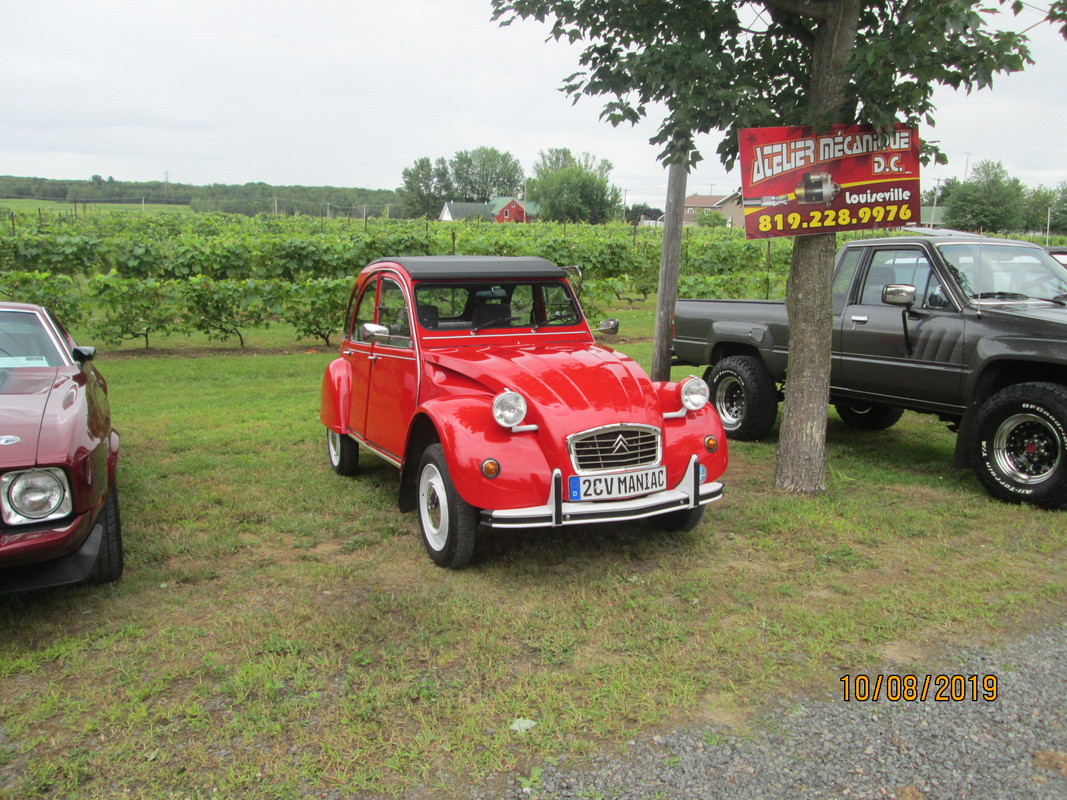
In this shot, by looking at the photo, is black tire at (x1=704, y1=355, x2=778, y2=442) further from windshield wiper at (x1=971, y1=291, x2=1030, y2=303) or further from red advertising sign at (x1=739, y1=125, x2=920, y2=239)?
red advertising sign at (x1=739, y1=125, x2=920, y2=239)

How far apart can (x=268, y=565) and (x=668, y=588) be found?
241 centimetres

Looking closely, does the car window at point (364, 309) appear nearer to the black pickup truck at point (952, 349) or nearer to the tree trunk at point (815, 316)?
the tree trunk at point (815, 316)

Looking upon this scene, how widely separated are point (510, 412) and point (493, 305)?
164 cm

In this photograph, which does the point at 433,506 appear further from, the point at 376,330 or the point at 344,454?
the point at 344,454

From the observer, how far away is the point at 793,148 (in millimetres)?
5820

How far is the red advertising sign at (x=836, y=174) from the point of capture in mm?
5781

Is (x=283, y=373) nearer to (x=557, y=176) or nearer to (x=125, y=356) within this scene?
(x=125, y=356)

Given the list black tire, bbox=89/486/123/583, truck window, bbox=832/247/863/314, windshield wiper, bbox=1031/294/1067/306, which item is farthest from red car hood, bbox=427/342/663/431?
windshield wiper, bbox=1031/294/1067/306

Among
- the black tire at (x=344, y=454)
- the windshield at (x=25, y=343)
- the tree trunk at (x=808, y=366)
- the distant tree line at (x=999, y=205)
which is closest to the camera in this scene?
the windshield at (x=25, y=343)

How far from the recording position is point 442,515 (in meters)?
4.76

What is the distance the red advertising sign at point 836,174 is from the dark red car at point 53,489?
4716mm

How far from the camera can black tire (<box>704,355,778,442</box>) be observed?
7.98m
